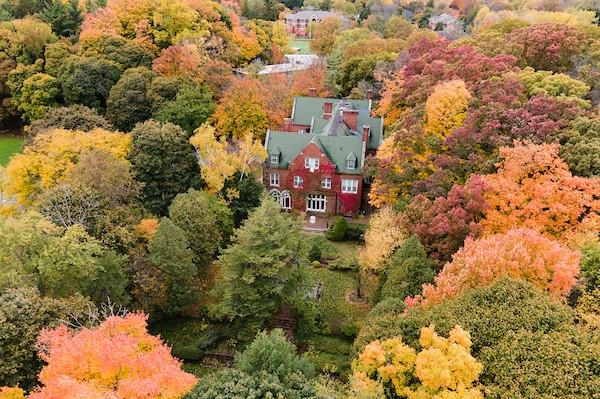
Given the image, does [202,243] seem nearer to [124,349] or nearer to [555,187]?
[124,349]

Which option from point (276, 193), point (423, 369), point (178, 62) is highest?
point (178, 62)

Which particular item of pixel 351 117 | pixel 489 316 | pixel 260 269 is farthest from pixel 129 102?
pixel 489 316

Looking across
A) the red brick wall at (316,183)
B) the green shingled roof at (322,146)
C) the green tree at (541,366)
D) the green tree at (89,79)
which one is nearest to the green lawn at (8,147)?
the green tree at (89,79)

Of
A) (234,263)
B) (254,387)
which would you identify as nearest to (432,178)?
(234,263)

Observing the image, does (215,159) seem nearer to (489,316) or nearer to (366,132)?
(366,132)

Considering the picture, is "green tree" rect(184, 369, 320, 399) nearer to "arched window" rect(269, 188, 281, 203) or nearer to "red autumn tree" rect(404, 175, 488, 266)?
"red autumn tree" rect(404, 175, 488, 266)

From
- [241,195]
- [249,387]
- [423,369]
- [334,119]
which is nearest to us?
[423,369]
